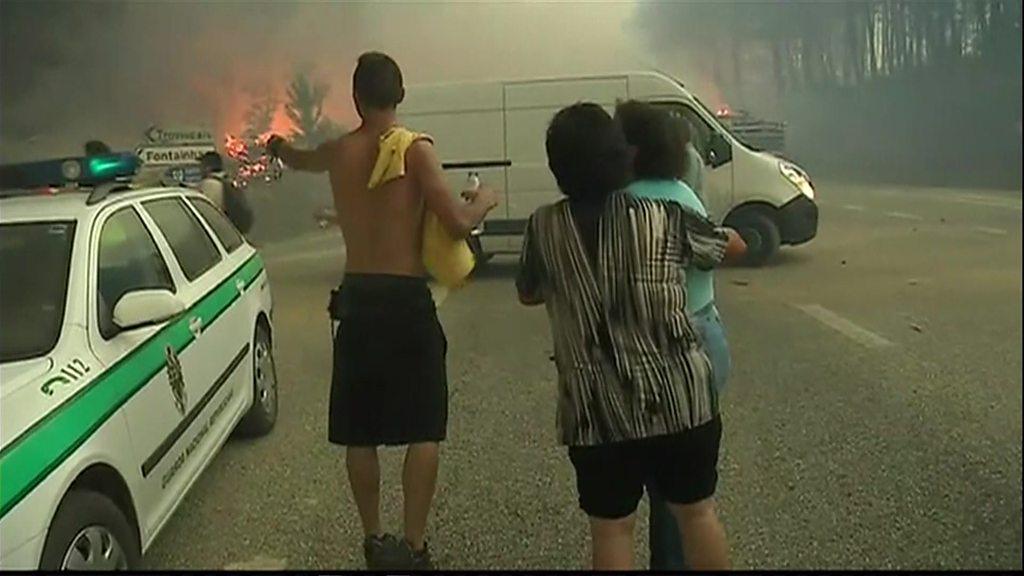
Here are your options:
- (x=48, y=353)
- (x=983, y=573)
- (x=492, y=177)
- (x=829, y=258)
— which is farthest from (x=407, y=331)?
(x=983, y=573)

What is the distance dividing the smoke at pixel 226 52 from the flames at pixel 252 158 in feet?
0.16

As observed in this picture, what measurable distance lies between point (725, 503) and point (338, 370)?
3.87ft

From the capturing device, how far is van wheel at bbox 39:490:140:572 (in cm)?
249

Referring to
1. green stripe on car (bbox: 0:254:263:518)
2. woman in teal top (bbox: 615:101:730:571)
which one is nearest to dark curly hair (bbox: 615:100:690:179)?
woman in teal top (bbox: 615:101:730:571)

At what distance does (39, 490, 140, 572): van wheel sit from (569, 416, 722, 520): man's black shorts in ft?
3.82

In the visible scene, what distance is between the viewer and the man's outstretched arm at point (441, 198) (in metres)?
2.78

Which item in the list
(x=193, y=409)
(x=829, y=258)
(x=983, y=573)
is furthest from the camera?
(x=193, y=409)

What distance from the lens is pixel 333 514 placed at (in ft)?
10.7

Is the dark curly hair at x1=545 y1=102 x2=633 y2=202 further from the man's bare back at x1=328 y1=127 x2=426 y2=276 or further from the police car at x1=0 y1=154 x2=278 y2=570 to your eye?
the police car at x1=0 y1=154 x2=278 y2=570

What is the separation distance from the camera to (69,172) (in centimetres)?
328

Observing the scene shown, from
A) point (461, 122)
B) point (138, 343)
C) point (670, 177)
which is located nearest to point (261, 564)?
point (138, 343)

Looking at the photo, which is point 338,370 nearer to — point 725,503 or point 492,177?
point 492,177

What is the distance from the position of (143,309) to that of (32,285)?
1.42ft

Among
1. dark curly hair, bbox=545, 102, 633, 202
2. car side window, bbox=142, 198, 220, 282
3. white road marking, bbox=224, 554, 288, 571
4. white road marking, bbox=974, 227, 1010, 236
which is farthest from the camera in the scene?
car side window, bbox=142, 198, 220, 282
